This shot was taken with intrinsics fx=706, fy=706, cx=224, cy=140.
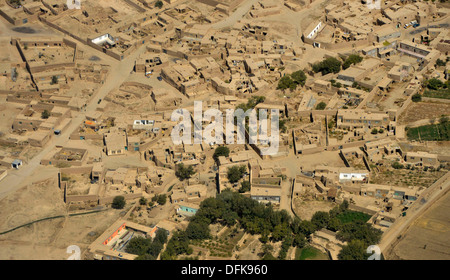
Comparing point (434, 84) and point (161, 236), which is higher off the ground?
point (434, 84)

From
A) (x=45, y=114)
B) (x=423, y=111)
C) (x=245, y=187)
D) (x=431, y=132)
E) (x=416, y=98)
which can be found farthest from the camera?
(x=45, y=114)

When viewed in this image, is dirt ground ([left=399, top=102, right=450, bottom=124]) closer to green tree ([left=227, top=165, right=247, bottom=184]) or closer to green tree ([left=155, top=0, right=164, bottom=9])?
green tree ([left=227, top=165, right=247, bottom=184])

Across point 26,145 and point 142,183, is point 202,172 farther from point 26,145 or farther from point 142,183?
point 26,145

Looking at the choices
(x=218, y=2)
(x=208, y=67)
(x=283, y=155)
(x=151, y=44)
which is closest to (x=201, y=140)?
(x=283, y=155)

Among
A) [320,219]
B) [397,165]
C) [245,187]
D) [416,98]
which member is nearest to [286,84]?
[416,98]

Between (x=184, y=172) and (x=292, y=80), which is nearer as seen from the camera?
(x=184, y=172)

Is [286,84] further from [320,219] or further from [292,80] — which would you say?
[320,219]

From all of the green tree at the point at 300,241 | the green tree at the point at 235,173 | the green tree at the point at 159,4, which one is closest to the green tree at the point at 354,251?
the green tree at the point at 300,241
